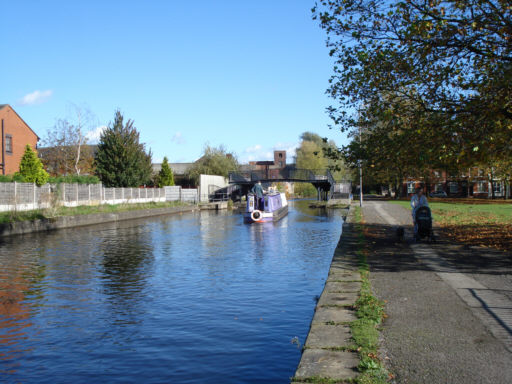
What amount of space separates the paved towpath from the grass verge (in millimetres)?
125

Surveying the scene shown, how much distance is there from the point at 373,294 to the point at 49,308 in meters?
6.09

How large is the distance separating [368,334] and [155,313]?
183 inches

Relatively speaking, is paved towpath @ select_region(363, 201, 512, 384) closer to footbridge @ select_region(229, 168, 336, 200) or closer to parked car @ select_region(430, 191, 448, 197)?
A: footbridge @ select_region(229, 168, 336, 200)

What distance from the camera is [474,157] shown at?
11719mm

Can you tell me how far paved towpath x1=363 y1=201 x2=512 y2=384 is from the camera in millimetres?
4688

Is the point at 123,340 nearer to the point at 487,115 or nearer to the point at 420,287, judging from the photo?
the point at 420,287

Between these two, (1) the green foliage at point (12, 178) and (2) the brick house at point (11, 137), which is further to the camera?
(2) the brick house at point (11, 137)

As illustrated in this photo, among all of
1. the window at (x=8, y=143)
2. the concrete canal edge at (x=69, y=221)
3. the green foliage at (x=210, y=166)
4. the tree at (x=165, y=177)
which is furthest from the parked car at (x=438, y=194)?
the window at (x=8, y=143)

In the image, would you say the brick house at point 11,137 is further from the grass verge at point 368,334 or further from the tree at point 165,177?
the grass verge at point 368,334

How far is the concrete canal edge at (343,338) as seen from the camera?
14.8 ft

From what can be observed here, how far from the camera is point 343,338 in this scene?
5574 millimetres

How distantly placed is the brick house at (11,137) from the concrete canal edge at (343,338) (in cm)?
3907

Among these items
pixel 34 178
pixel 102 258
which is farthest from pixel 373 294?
pixel 34 178

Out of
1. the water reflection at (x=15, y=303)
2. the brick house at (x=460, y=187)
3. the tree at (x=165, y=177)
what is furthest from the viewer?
the brick house at (x=460, y=187)
